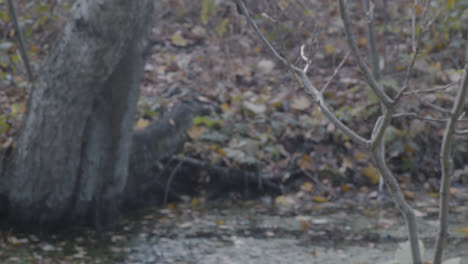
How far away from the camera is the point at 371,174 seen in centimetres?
496

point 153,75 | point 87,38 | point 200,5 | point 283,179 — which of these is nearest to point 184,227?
point 283,179

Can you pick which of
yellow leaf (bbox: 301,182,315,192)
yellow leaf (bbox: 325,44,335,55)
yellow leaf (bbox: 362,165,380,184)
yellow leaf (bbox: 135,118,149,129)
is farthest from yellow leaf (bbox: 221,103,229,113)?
yellow leaf (bbox: 325,44,335,55)

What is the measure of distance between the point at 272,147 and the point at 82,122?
209 centimetres

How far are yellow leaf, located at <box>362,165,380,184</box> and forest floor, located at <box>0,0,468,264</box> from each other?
0.04 ft

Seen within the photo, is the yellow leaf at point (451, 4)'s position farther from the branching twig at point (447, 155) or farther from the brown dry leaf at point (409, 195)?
the branching twig at point (447, 155)

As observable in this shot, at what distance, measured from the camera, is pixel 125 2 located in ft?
10.4

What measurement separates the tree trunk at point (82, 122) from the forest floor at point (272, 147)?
0.27m

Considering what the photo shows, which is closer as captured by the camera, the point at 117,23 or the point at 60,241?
the point at 117,23

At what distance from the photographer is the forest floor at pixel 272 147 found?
3512 millimetres

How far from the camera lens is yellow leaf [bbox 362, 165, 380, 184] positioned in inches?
194

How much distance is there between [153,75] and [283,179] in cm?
239

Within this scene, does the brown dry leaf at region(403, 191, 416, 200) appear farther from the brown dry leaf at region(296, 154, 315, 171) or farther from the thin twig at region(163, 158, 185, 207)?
the thin twig at region(163, 158, 185, 207)

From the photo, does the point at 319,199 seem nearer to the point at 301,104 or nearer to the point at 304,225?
the point at 304,225

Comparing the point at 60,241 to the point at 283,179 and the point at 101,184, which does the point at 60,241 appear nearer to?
the point at 101,184
